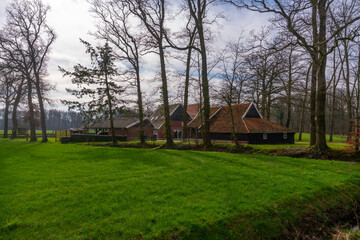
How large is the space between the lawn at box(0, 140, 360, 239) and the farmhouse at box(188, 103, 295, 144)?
1446 centimetres

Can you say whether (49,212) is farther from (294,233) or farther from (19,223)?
(294,233)

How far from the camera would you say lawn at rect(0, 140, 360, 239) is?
454cm

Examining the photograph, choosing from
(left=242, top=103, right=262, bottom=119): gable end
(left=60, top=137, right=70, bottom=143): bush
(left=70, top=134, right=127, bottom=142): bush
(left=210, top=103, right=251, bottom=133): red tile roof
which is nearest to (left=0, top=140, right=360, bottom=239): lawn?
(left=210, top=103, right=251, bottom=133): red tile roof

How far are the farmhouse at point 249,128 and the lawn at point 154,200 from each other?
14458mm

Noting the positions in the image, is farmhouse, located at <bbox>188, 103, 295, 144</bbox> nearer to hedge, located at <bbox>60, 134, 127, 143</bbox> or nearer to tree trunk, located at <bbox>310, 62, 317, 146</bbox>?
tree trunk, located at <bbox>310, 62, 317, 146</bbox>

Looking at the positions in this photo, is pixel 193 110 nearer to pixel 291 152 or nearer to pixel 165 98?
pixel 165 98

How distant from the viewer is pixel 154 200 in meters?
5.88

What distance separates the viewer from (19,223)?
4.52m

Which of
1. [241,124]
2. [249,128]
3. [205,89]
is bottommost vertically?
[249,128]

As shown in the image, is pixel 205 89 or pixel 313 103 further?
pixel 313 103

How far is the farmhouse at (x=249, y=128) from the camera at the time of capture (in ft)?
79.2

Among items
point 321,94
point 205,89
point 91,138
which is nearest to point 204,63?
point 205,89

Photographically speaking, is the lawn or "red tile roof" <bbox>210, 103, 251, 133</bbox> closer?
the lawn

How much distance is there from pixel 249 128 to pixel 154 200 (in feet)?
67.0
